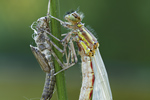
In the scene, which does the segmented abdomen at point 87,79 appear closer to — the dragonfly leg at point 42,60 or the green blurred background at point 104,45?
the dragonfly leg at point 42,60

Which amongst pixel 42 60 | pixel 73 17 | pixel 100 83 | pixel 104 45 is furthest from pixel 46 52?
pixel 104 45

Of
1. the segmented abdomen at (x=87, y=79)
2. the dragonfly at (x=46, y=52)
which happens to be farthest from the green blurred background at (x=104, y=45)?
the dragonfly at (x=46, y=52)

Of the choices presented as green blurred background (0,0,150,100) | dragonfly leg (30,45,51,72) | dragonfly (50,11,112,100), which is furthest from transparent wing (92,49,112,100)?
green blurred background (0,0,150,100)

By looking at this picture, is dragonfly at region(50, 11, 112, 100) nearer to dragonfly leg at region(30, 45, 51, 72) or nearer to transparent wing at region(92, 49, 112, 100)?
transparent wing at region(92, 49, 112, 100)

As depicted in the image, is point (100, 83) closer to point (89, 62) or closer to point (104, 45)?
point (89, 62)

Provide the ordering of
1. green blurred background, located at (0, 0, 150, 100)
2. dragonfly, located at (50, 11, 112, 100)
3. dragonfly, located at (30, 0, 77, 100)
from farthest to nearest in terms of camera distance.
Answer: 1. green blurred background, located at (0, 0, 150, 100)
2. dragonfly, located at (50, 11, 112, 100)
3. dragonfly, located at (30, 0, 77, 100)
